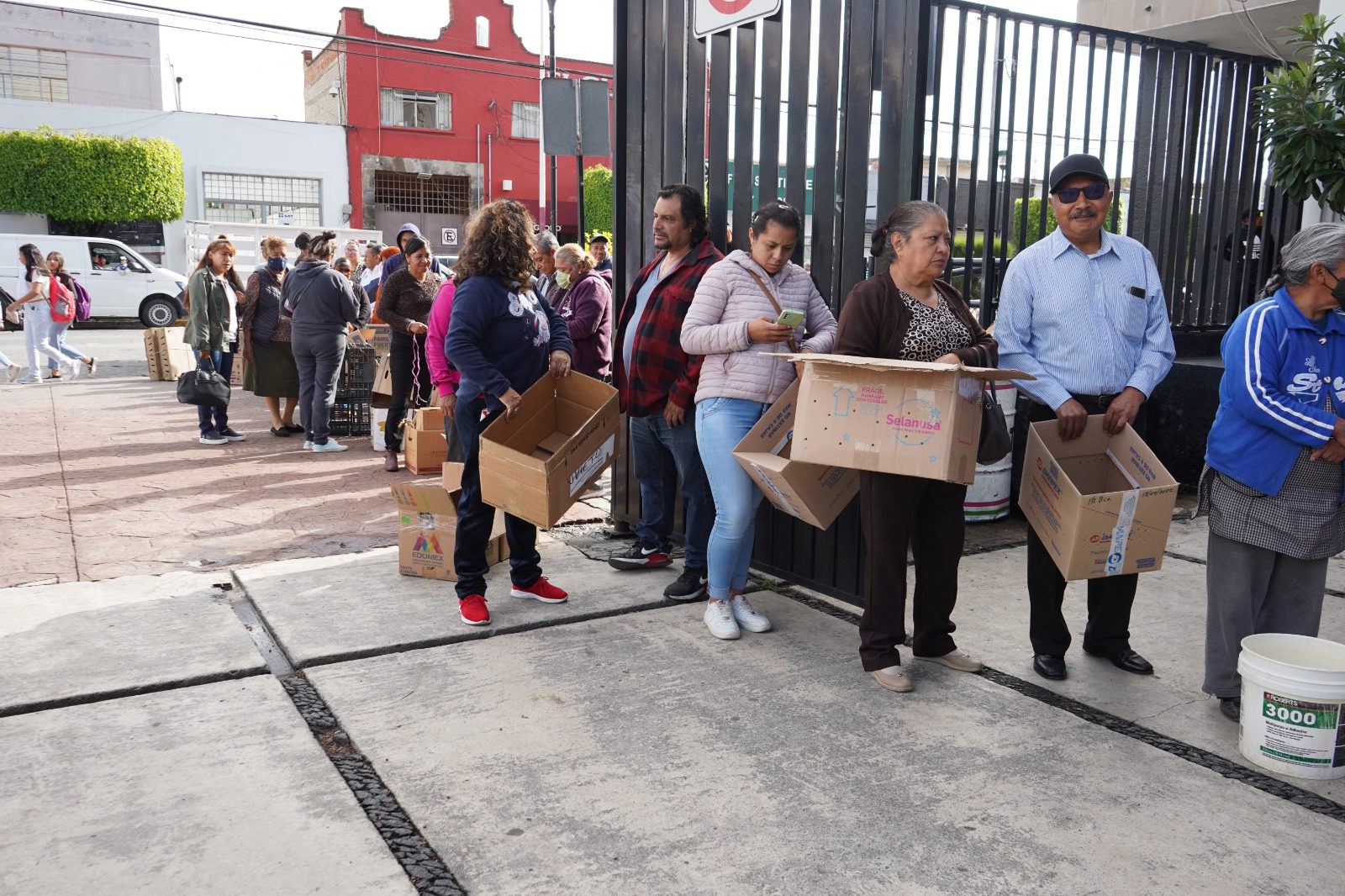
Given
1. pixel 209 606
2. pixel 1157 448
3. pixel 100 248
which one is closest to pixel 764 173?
pixel 209 606

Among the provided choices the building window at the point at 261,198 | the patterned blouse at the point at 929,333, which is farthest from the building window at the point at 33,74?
the patterned blouse at the point at 929,333

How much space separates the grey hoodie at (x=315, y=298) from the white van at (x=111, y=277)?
46.1 feet

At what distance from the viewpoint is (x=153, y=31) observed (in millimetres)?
37594

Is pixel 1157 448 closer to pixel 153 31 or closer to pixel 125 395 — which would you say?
pixel 125 395

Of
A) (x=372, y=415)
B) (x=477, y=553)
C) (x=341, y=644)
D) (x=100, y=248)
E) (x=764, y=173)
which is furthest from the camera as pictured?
(x=100, y=248)

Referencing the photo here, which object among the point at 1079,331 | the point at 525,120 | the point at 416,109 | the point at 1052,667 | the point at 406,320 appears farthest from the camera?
the point at 525,120

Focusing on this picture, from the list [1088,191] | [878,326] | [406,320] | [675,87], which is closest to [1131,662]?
[878,326]

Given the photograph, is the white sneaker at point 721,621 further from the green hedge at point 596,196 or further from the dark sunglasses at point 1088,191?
the green hedge at point 596,196

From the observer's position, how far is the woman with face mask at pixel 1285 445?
3.32m

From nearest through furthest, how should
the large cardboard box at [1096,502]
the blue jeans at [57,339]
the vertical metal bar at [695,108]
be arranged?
the large cardboard box at [1096,502] < the vertical metal bar at [695,108] < the blue jeans at [57,339]

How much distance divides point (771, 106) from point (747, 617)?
243 centimetres

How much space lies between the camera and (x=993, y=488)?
634 cm

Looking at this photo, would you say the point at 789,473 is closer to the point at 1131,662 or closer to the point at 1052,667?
the point at 1052,667

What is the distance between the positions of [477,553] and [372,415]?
483 centimetres
